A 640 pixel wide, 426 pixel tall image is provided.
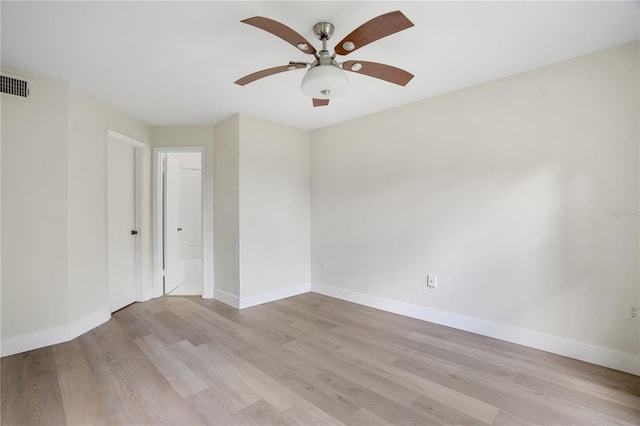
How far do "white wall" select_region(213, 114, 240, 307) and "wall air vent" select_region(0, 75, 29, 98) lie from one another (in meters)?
1.80

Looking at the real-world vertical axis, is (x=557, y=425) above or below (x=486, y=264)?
below

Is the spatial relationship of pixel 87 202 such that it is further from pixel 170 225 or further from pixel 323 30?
pixel 323 30

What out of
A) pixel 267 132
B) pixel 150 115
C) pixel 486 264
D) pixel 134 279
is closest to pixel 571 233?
pixel 486 264

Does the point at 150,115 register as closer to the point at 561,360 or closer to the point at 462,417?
the point at 462,417

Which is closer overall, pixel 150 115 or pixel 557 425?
pixel 557 425

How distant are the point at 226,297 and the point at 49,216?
1933 mm

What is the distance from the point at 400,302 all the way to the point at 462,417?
165 cm

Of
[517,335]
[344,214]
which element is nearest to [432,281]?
[517,335]

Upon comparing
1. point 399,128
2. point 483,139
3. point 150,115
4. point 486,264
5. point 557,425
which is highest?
point 150,115

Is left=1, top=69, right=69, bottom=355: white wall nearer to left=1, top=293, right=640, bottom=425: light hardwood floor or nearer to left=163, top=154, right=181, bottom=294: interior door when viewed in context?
left=1, top=293, right=640, bottom=425: light hardwood floor

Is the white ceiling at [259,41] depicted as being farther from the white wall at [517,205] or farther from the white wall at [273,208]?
the white wall at [273,208]

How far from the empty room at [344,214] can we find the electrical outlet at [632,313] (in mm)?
11

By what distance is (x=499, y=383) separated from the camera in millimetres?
1971

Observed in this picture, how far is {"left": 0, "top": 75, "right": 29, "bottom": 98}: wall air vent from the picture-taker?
7.55 ft
